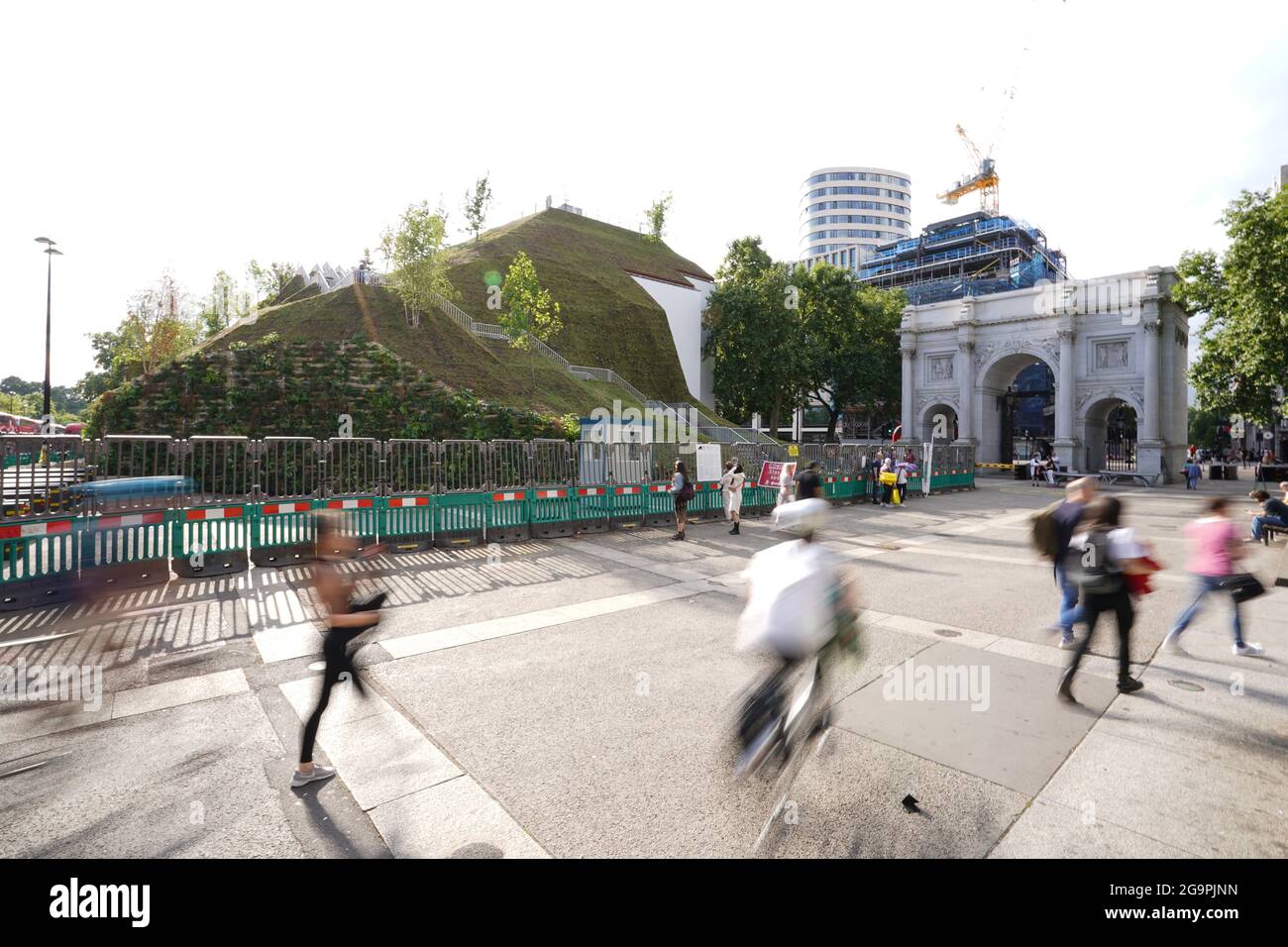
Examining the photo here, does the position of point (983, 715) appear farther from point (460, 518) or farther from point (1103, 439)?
point (1103, 439)

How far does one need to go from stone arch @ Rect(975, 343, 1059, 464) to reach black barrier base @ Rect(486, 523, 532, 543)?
41.4m

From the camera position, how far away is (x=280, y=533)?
10797 mm

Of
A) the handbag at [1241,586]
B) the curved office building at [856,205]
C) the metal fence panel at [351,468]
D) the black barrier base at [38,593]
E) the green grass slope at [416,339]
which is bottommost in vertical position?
the black barrier base at [38,593]

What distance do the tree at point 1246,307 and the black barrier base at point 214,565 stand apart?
33293 mm

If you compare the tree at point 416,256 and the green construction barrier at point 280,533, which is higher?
the tree at point 416,256

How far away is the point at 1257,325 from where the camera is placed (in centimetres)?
2469

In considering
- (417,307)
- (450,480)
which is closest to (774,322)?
(417,307)

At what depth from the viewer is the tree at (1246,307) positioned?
78.8ft

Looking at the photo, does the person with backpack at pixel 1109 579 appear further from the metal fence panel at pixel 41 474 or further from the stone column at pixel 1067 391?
the stone column at pixel 1067 391

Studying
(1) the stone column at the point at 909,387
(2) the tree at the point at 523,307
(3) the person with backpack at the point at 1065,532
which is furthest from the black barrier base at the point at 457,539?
(1) the stone column at the point at 909,387

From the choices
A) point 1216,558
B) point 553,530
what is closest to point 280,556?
point 553,530

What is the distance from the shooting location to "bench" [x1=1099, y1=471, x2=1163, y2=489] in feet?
119

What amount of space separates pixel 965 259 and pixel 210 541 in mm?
100252

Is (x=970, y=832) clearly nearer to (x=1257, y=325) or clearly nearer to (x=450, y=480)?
(x=450, y=480)
